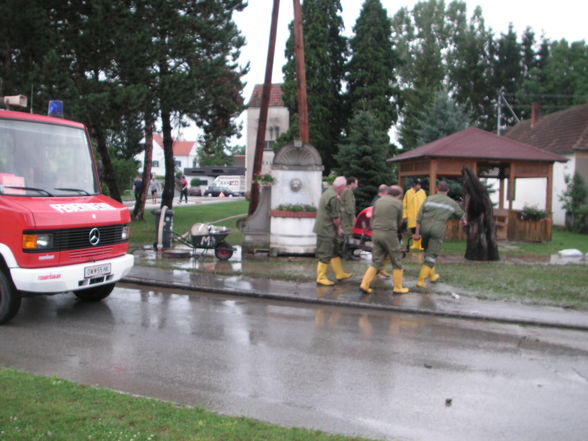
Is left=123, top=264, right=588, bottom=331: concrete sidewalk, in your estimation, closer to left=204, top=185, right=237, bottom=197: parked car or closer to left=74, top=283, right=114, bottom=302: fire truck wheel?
left=74, top=283, right=114, bottom=302: fire truck wheel

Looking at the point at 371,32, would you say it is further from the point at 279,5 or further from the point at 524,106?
the point at 524,106

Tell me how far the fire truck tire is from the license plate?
832 millimetres

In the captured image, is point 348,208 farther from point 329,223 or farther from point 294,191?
point 294,191

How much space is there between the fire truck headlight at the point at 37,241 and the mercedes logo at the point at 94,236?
59 centimetres

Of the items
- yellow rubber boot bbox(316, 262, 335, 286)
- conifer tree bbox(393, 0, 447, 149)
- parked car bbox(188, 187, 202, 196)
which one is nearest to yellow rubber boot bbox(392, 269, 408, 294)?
yellow rubber boot bbox(316, 262, 335, 286)

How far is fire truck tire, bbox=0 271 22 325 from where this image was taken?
23.6ft

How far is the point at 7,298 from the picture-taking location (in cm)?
718

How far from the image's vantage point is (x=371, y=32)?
3344cm

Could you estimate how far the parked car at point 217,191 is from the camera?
211ft

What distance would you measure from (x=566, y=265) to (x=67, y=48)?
1369cm

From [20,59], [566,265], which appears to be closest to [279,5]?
[20,59]

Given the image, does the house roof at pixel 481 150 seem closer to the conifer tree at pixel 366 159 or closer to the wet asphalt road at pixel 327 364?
the conifer tree at pixel 366 159

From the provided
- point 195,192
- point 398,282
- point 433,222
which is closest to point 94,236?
point 398,282

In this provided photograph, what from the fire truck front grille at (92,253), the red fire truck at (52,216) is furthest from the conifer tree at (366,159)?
the fire truck front grille at (92,253)
